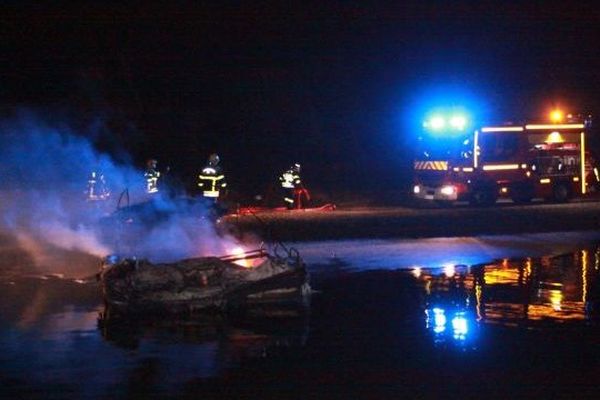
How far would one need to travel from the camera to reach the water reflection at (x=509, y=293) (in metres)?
9.24

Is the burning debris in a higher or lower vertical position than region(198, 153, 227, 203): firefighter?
lower

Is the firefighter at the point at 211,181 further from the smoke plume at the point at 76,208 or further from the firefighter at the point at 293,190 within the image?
the firefighter at the point at 293,190

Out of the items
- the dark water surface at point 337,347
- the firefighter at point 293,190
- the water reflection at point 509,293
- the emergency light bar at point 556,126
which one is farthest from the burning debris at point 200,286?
the emergency light bar at point 556,126

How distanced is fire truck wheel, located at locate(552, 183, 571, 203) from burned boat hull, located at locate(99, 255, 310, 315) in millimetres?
18793

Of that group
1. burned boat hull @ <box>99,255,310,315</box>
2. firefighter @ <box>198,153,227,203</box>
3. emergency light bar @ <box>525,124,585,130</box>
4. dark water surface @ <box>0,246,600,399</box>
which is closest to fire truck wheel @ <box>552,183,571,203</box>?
emergency light bar @ <box>525,124,585,130</box>

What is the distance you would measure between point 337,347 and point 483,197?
19.3m

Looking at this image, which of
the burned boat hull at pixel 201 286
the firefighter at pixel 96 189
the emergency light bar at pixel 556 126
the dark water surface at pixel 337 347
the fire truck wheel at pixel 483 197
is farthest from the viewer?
the emergency light bar at pixel 556 126

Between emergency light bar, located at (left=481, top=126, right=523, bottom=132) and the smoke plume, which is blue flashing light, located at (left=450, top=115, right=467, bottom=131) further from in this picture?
the smoke plume

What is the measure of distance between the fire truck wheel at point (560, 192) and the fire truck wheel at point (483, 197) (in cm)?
214

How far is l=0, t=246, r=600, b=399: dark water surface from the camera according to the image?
22.1ft

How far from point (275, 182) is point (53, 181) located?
11.0m

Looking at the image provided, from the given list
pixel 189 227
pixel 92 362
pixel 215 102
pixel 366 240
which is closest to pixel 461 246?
pixel 366 240

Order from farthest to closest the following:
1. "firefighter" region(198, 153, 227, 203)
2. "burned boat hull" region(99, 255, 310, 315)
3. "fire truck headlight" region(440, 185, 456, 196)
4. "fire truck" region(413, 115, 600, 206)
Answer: "fire truck" region(413, 115, 600, 206) → "fire truck headlight" region(440, 185, 456, 196) → "firefighter" region(198, 153, 227, 203) → "burned boat hull" region(99, 255, 310, 315)

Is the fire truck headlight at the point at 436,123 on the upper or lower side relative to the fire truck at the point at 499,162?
upper
